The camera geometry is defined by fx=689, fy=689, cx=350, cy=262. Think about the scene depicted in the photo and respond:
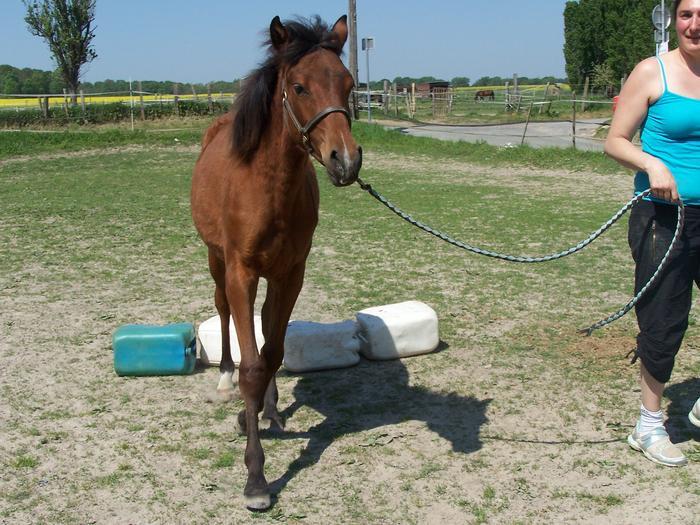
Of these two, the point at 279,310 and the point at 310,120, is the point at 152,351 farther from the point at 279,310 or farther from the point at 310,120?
the point at 310,120

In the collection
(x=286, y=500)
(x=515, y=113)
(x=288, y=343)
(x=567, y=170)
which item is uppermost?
(x=515, y=113)

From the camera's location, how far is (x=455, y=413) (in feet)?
14.2

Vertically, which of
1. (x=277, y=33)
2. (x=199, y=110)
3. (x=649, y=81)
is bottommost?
(x=649, y=81)

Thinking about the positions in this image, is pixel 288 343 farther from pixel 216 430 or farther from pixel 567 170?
pixel 567 170

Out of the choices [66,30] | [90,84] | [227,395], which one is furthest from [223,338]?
[90,84]

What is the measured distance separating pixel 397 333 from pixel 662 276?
6.99ft

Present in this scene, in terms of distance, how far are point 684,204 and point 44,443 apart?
3685 mm

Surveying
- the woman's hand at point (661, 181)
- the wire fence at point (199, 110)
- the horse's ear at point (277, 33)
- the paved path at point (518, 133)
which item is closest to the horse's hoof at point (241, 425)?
the horse's ear at point (277, 33)

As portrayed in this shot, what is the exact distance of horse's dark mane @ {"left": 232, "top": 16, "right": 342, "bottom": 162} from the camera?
3398mm

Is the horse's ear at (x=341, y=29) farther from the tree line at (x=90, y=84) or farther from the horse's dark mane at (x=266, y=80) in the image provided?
the tree line at (x=90, y=84)

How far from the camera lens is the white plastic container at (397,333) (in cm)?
515

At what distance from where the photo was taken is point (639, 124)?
343cm

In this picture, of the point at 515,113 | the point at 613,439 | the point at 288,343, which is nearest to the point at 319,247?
the point at 288,343

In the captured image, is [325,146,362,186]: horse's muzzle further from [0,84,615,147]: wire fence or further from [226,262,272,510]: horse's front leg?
Result: [0,84,615,147]: wire fence
